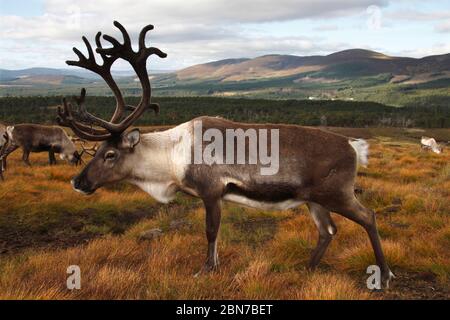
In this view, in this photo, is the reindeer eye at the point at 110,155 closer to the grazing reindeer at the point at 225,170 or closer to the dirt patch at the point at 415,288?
the grazing reindeer at the point at 225,170

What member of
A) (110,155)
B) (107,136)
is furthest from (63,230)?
(107,136)

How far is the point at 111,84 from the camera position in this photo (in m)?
7.30

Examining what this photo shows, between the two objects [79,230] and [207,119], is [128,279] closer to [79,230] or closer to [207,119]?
[207,119]

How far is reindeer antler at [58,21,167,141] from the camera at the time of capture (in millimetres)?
6430

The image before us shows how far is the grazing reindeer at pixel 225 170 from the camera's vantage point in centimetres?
584

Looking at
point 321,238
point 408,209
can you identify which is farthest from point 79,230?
point 408,209

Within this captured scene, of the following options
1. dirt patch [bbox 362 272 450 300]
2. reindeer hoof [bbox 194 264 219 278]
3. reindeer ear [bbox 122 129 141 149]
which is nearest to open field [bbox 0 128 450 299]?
dirt patch [bbox 362 272 450 300]

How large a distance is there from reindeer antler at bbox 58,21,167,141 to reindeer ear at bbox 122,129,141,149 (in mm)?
126

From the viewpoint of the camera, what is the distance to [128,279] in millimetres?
5055

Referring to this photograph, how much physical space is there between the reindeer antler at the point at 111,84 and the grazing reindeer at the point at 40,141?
39.7ft

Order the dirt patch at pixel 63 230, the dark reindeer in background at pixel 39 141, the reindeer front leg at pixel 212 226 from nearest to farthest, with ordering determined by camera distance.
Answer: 1. the reindeer front leg at pixel 212 226
2. the dirt patch at pixel 63 230
3. the dark reindeer in background at pixel 39 141

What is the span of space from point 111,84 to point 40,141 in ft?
44.9

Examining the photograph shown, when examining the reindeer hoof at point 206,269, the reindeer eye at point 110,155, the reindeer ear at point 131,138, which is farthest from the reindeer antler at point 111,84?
the reindeer hoof at point 206,269
